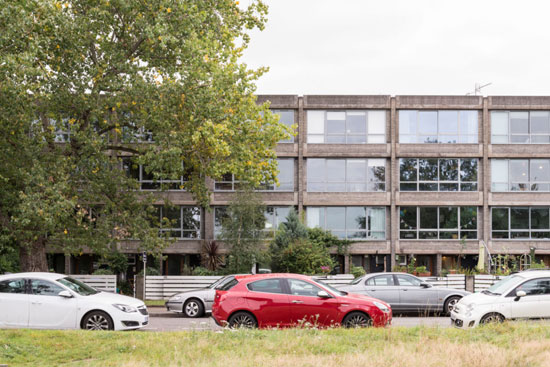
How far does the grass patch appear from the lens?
1039cm

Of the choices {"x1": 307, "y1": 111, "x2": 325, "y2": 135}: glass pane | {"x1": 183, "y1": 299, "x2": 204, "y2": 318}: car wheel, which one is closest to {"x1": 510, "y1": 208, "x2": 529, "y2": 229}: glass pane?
{"x1": 307, "y1": 111, "x2": 325, "y2": 135}: glass pane

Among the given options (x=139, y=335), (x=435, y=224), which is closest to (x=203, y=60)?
(x=139, y=335)

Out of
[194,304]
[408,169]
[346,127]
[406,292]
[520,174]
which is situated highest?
[346,127]

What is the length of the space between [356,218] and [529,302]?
23.2 meters

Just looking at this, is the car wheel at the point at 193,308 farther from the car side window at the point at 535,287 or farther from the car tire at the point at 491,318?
the car side window at the point at 535,287

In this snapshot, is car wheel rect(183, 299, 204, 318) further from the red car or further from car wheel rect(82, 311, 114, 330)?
the red car

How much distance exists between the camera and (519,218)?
127 ft

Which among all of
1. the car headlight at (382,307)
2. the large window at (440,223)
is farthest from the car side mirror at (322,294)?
the large window at (440,223)

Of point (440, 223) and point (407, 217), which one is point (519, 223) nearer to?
point (440, 223)

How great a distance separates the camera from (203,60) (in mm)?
21484

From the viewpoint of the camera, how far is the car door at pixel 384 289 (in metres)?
20.4

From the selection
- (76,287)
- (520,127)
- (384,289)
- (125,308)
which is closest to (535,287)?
(384,289)

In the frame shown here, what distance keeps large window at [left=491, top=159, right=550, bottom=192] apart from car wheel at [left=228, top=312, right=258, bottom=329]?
27512 millimetres

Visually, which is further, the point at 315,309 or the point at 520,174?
the point at 520,174
